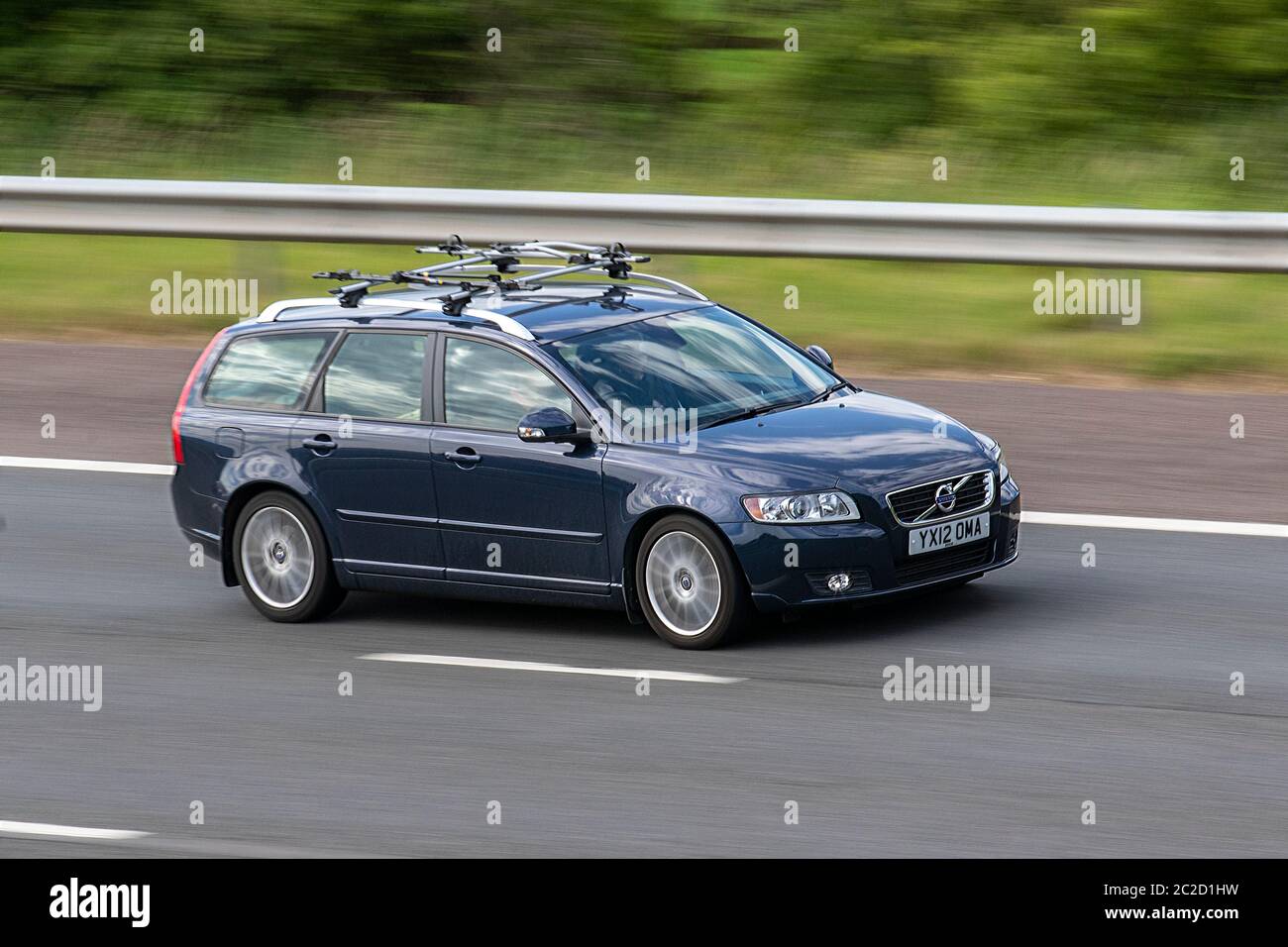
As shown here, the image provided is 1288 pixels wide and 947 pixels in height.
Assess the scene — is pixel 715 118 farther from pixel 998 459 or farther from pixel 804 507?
pixel 804 507

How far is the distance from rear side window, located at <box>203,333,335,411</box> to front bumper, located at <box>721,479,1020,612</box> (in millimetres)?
2514

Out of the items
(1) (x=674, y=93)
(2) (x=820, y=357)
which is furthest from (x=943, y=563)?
(1) (x=674, y=93)

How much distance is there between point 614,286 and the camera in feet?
34.1

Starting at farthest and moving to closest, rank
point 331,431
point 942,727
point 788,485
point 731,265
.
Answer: point 731,265 < point 331,431 < point 788,485 < point 942,727

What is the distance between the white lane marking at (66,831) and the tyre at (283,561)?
2721 millimetres

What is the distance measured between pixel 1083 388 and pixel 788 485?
549 centimetres

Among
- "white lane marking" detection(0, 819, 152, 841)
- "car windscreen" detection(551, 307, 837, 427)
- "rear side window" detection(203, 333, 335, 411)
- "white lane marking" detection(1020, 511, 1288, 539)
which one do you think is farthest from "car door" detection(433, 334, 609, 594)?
"white lane marking" detection(1020, 511, 1288, 539)

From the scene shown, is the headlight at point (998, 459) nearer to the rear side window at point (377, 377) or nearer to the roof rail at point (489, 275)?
the roof rail at point (489, 275)

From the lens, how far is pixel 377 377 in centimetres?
992

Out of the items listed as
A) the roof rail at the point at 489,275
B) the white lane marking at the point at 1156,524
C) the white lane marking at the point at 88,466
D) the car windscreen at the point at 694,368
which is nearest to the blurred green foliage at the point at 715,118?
the white lane marking at the point at 88,466

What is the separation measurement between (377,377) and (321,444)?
16.1 inches

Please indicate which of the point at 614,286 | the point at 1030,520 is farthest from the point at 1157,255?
the point at 614,286

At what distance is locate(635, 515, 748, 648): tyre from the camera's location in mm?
8820

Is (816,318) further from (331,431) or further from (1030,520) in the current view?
(331,431)
